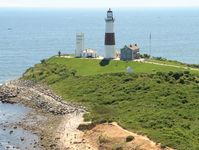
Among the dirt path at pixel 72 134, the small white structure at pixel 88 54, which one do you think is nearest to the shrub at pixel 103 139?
the dirt path at pixel 72 134

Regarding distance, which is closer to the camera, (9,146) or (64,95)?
(9,146)

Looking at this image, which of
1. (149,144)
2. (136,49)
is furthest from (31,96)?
(149,144)

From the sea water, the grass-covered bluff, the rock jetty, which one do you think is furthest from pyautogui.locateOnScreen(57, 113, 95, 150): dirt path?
the rock jetty

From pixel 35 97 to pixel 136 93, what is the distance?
1441cm

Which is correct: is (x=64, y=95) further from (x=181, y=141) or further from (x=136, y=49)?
(x=181, y=141)

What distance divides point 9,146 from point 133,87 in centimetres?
2253

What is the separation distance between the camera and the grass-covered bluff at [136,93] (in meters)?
51.6

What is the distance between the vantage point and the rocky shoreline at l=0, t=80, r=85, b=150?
177 feet

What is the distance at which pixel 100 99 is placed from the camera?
220ft

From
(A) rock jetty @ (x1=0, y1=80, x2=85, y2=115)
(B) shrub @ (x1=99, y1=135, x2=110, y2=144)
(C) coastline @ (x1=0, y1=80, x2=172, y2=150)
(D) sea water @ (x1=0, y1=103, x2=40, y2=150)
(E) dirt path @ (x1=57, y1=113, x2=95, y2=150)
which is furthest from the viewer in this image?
(A) rock jetty @ (x1=0, y1=80, x2=85, y2=115)

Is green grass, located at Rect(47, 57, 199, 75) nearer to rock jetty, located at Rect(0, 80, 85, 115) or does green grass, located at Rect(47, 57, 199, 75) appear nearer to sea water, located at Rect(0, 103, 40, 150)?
rock jetty, located at Rect(0, 80, 85, 115)

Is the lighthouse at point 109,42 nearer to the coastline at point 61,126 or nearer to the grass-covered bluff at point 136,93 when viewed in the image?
the grass-covered bluff at point 136,93

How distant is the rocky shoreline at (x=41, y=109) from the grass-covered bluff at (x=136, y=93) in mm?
1962

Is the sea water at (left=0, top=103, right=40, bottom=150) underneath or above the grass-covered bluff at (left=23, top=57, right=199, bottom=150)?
underneath
